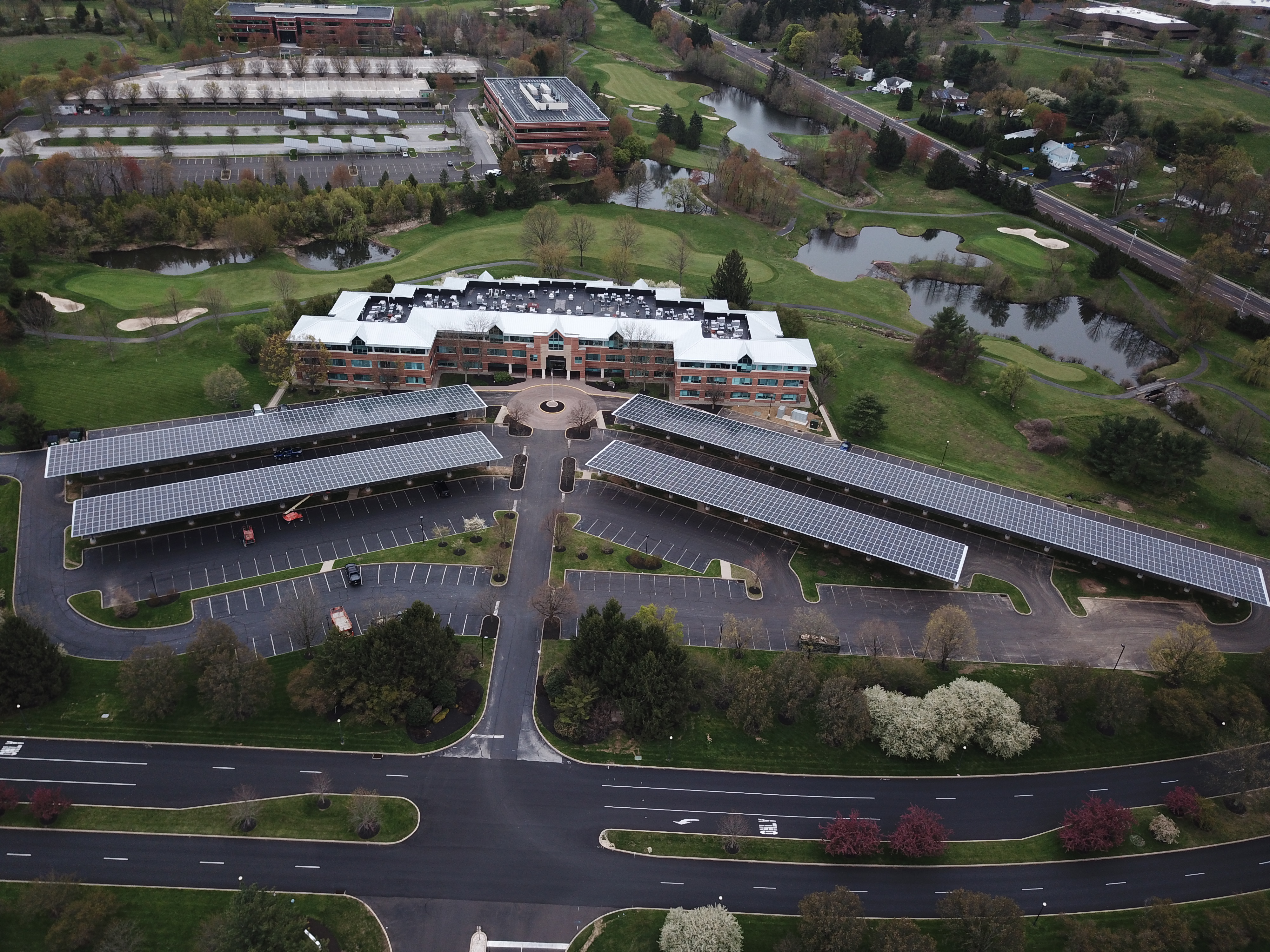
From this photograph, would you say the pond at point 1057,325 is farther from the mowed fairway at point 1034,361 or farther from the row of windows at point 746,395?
the row of windows at point 746,395

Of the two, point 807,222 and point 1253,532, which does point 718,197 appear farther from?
point 1253,532

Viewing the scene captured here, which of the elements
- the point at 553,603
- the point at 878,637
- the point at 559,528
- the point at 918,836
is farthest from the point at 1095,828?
the point at 559,528

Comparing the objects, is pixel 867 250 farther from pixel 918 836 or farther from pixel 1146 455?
pixel 918 836

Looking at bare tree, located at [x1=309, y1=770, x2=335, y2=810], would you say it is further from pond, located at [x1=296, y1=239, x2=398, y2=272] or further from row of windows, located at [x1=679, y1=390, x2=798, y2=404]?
pond, located at [x1=296, y1=239, x2=398, y2=272]

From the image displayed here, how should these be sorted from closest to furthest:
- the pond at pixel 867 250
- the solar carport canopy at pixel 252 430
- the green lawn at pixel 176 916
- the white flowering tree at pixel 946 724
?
the green lawn at pixel 176 916
the white flowering tree at pixel 946 724
the solar carport canopy at pixel 252 430
the pond at pixel 867 250

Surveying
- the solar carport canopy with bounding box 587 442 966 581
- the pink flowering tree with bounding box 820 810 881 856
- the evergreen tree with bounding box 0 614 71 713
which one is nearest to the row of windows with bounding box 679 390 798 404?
the solar carport canopy with bounding box 587 442 966 581

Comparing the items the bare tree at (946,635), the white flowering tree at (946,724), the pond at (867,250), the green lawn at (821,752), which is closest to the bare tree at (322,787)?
the green lawn at (821,752)
